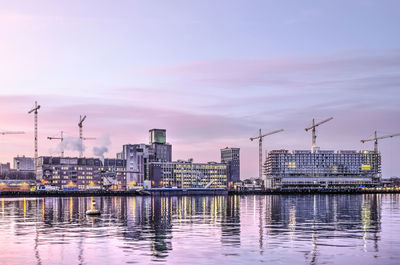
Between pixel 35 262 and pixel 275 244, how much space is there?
17816 mm

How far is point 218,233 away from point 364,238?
1316cm

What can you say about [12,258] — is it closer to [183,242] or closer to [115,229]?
[183,242]

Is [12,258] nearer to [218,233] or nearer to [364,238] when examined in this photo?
[218,233]

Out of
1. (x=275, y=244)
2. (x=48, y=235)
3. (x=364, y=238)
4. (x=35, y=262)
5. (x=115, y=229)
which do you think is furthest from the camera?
(x=115, y=229)

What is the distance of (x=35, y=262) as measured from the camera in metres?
35.3

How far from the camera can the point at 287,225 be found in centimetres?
6116

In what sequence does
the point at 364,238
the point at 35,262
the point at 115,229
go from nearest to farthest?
1. the point at 35,262
2. the point at 364,238
3. the point at 115,229

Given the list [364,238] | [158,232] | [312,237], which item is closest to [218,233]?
[158,232]

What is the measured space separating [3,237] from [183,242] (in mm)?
16516

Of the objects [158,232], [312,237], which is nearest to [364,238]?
[312,237]

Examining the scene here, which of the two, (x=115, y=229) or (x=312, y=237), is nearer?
(x=312, y=237)

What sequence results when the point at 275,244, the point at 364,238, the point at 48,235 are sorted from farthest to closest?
the point at 48,235
the point at 364,238
the point at 275,244

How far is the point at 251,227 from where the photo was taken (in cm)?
5903

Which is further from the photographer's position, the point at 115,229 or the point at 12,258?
the point at 115,229
